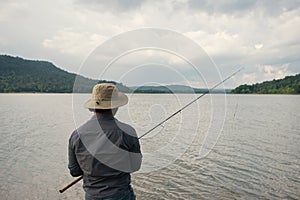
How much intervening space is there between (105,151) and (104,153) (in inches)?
1.0

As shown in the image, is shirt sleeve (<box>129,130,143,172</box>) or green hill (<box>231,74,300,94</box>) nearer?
shirt sleeve (<box>129,130,143,172</box>)

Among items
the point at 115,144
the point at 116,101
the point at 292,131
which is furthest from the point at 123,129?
the point at 292,131

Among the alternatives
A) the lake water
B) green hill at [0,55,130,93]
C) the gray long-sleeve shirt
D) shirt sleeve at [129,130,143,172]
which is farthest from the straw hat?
green hill at [0,55,130,93]

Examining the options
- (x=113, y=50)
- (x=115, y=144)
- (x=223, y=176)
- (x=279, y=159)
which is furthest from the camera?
(x=279, y=159)

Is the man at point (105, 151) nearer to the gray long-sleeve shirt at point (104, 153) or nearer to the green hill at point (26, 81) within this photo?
the gray long-sleeve shirt at point (104, 153)

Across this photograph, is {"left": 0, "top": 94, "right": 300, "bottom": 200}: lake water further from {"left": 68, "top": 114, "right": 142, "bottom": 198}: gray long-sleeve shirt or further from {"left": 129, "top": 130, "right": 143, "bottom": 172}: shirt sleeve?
{"left": 129, "top": 130, "right": 143, "bottom": 172}: shirt sleeve

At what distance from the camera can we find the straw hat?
118 inches

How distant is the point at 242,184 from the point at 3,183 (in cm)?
874

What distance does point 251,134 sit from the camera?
70.7ft

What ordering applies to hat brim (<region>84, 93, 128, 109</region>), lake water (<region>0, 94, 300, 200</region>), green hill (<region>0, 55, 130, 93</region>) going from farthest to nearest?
green hill (<region>0, 55, 130, 93</region>) < lake water (<region>0, 94, 300, 200</region>) < hat brim (<region>84, 93, 128, 109</region>)

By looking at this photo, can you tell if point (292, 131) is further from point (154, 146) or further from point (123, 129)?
point (123, 129)

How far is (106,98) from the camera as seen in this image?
3.08 metres

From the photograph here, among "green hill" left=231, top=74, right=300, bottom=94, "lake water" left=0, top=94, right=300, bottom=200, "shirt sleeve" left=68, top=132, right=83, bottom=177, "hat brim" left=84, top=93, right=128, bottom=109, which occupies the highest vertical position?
"green hill" left=231, top=74, right=300, bottom=94

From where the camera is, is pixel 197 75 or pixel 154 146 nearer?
pixel 197 75
